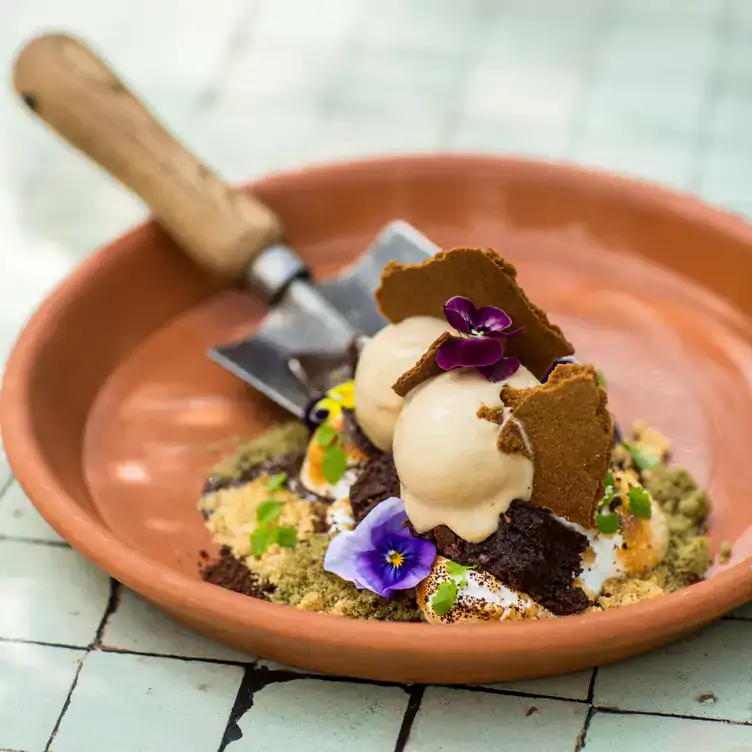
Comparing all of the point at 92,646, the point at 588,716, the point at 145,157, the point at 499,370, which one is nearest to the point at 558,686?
the point at 588,716

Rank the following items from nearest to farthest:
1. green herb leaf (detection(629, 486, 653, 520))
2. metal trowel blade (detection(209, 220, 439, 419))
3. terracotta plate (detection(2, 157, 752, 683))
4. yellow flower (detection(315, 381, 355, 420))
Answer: terracotta plate (detection(2, 157, 752, 683)) < green herb leaf (detection(629, 486, 653, 520)) < yellow flower (detection(315, 381, 355, 420)) < metal trowel blade (detection(209, 220, 439, 419))

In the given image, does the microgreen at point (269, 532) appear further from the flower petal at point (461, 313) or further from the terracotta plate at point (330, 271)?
the flower petal at point (461, 313)

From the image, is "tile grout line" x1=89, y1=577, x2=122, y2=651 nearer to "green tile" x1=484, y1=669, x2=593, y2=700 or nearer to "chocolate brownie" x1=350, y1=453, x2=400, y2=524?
"chocolate brownie" x1=350, y1=453, x2=400, y2=524

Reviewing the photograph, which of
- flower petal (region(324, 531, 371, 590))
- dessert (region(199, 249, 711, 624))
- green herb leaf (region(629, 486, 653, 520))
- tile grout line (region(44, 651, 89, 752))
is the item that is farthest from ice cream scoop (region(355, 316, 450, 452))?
tile grout line (region(44, 651, 89, 752))

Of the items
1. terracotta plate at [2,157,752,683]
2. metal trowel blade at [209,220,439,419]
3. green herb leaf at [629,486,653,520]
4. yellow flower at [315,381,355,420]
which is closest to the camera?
terracotta plate at [2,157,752,683]

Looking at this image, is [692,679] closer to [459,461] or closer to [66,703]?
[459,461]

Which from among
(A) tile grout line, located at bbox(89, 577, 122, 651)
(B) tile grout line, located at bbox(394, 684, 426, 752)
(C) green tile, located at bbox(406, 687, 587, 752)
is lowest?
(C) green tile, located at bbox(406, 687, 587, 752)

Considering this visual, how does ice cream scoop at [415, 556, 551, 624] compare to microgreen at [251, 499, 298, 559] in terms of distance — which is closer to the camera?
ice cream scoop at [415, 556, 551, 624]

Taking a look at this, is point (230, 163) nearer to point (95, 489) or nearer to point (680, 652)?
point (95, 489)
